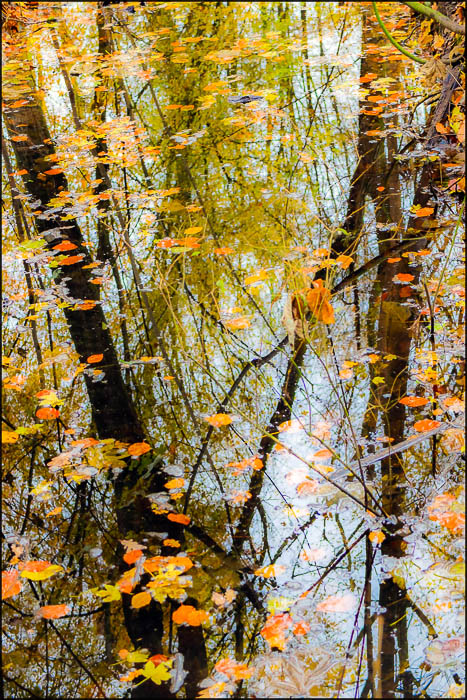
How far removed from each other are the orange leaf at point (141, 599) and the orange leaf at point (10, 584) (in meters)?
0.37

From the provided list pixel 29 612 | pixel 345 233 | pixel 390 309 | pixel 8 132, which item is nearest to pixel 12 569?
pixel 29 612

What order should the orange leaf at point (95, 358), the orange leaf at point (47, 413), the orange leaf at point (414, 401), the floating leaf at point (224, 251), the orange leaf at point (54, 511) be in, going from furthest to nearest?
the floating leaf at point (224, 251)
the orange leaf at point (95, 358)
the orange leaf at point (47, 413)
the orange leaf at point (414, 401)
the orange leaf at point (54, 511)

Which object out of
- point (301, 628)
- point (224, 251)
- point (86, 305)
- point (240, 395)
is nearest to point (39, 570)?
point (301, 628)

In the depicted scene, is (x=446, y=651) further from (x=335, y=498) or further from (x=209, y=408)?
(x=209, y=408)

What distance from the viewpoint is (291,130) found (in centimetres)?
460

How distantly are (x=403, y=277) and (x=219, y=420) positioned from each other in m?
1.19

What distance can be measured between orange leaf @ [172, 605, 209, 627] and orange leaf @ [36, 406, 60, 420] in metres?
1.09

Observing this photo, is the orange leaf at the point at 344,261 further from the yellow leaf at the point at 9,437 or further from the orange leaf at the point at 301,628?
the orange leaf at the point at 301,628

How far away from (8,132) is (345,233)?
10.1 ft

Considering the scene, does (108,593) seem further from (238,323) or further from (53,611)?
(238,323)

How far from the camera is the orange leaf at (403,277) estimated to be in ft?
9.94

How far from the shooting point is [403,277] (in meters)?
3.05

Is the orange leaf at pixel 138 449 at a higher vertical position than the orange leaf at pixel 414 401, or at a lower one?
lower

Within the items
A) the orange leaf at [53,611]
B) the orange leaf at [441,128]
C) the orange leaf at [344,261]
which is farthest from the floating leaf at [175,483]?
the orange leaf at [441,128]
